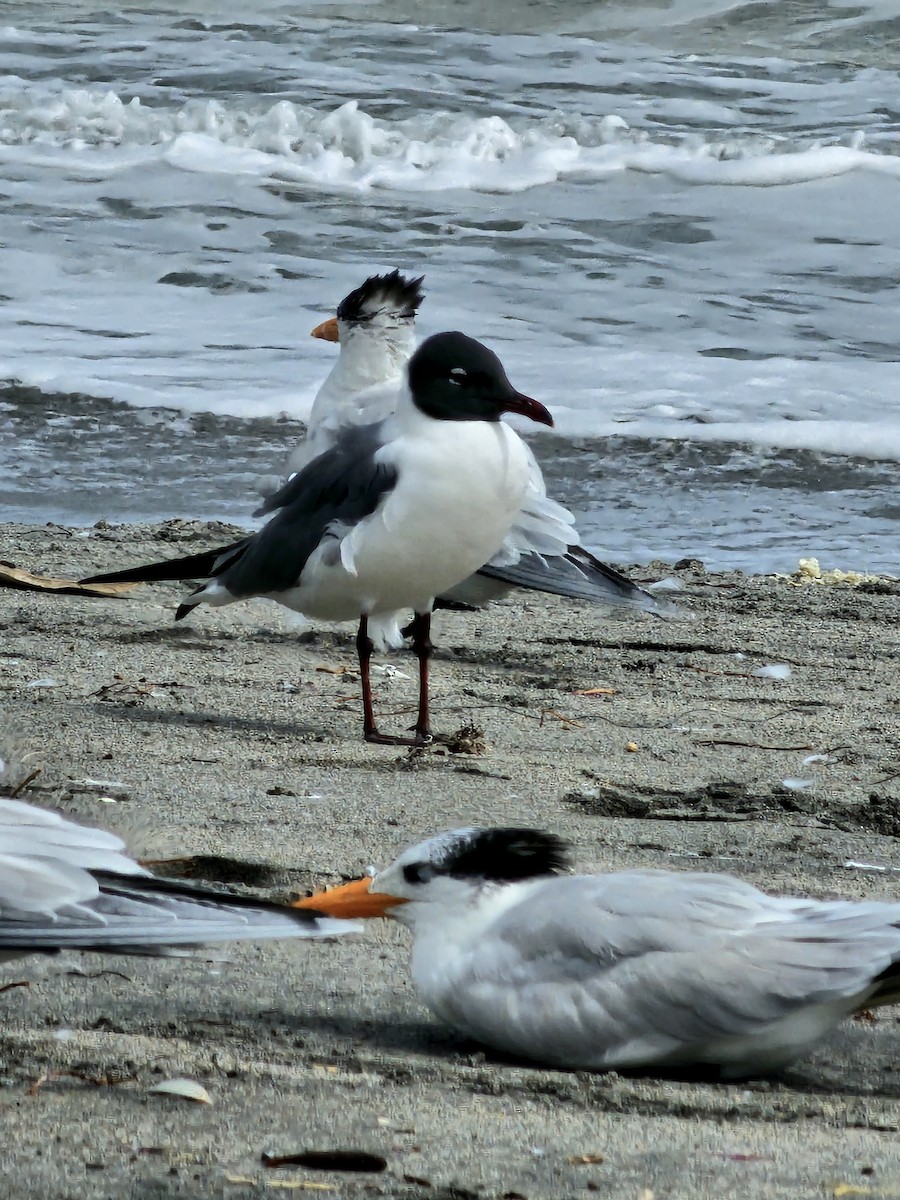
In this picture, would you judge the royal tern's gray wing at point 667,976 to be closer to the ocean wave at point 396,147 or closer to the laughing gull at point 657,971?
the laughing gull at point 657,971

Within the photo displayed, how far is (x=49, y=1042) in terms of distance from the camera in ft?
7.28

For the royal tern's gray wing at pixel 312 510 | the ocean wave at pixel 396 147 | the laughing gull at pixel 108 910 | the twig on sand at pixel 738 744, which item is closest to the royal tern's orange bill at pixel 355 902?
the laughing gull at pixel 108 910

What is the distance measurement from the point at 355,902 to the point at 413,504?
2.08 meters

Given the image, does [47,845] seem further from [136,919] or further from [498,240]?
[498,240]

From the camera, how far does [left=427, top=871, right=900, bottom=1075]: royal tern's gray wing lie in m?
2.27

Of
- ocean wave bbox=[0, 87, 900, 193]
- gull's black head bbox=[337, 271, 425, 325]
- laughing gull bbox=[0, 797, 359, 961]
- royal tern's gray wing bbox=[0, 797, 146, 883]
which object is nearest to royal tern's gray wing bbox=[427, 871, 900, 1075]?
laughing gull bbox=[0, 797, 359, 961]

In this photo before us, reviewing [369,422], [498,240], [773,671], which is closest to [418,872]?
[773,671]

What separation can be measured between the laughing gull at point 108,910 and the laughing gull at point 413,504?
89.9 inches

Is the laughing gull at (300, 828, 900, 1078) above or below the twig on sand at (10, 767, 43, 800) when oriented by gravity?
above

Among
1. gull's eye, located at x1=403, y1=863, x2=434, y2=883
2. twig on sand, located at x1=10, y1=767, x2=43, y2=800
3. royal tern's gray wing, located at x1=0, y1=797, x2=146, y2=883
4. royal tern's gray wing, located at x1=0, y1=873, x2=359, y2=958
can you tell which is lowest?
twig on sand, located at x1=10, y1=767, x2=43, y2=800

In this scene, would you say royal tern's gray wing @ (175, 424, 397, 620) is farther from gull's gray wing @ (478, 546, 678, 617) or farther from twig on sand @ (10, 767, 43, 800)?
twig on sand @ (10, 767, 43, 800)

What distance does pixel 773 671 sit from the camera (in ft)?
16.8

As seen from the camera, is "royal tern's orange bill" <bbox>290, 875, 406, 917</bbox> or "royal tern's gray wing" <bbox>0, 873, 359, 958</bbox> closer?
"royal tern's gray wing" <bbox>0, 873, 359, 958</bbox>

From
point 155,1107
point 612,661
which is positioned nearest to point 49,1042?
point 155,1107
